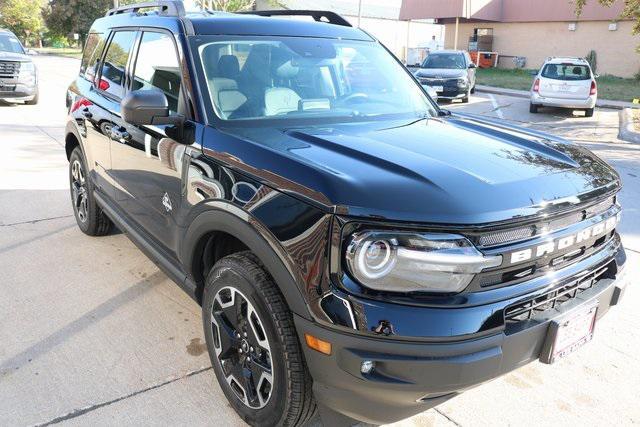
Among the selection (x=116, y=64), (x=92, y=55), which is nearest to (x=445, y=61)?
(x=92, y=55)

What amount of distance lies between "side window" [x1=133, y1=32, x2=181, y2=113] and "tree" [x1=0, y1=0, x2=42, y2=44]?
68670 mm

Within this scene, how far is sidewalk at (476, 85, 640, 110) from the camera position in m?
18.0

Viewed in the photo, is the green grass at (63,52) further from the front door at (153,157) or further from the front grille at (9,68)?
the front door at (153,157)

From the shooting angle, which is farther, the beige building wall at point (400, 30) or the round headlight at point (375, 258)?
the beige building wall at point (400, 30)

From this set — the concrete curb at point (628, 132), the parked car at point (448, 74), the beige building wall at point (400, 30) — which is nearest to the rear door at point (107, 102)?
the concrete curb at point (628, 132)

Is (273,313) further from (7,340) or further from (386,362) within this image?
(7,340)

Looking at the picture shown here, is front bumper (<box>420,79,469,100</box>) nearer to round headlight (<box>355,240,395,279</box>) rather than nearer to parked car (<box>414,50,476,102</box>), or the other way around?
parked car (<box>414,50,476,102</box>)

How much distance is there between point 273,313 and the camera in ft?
7.30

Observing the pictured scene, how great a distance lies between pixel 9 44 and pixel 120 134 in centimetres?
1333

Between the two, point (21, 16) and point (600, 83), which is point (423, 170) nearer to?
point (600, 83)

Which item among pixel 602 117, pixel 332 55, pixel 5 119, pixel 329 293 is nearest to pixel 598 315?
pixel 329 293

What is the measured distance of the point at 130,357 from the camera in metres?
3.19

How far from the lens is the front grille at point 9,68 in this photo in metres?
13.1

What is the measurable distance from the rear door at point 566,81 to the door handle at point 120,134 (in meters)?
13.7
